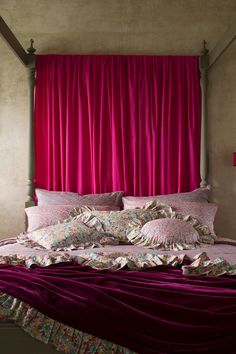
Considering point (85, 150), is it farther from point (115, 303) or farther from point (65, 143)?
point (115, 303)

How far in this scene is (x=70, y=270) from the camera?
2.63m

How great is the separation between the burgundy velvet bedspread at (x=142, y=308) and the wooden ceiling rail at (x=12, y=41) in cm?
217

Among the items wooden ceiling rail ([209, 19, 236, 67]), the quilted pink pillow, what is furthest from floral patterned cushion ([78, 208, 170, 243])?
wooden ceiling rail ([209, 19, 236, 67])

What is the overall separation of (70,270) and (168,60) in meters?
2.96

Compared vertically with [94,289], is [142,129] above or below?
above

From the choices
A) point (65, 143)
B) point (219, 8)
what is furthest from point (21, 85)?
point (219, 8)

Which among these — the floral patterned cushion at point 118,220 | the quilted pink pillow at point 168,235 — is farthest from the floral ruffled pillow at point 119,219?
the quilted pink pillow at point 168,235

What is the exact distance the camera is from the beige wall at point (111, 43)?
5.11 metres

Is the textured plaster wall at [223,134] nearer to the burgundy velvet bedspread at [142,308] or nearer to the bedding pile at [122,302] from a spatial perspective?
the bedding pile at [122,302]

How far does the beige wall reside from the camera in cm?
511

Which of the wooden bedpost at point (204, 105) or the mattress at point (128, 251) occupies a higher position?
the wooden bedpost at point (204, 105)

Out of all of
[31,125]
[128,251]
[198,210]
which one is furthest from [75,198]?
[128,251]


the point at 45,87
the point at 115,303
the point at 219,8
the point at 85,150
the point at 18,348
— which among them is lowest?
the point at 18,348

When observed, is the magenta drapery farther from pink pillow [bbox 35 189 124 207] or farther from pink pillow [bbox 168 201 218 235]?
pink pillow [bbox 168 201 218 235]
